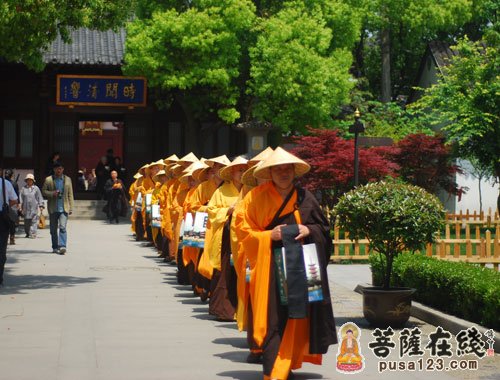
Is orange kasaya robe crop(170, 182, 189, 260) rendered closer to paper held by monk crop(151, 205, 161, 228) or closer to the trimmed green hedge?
paper held by monk crop(151, 205, 161, 228)

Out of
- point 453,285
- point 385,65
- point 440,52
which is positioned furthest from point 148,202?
point 440,52

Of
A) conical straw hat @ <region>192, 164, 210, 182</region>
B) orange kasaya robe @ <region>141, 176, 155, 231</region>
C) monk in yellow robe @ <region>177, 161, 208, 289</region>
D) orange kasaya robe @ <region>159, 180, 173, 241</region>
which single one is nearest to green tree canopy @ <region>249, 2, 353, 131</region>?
orange kasaya robe @ <region>141, 176, 155, 231</region>

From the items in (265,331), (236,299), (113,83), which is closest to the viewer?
(265,331)

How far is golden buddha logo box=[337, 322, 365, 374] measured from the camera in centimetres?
991

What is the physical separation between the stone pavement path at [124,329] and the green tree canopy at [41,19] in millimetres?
3569

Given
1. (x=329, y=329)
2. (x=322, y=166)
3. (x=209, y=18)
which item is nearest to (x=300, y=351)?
(x=329, y=329)

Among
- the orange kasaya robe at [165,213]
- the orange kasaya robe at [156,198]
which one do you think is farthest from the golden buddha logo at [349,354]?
the orange kasaya robe at [156,198]

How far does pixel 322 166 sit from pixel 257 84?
918 centimetres

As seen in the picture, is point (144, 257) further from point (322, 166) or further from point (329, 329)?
point (329, 329)

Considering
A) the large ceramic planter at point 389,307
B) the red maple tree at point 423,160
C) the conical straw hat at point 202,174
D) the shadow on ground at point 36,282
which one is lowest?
the shadow on ground at point 36,282

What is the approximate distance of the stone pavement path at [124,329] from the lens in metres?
9.77

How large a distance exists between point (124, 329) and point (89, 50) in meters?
28.6

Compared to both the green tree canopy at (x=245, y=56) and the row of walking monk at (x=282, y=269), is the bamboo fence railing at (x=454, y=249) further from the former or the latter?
the green tree canopy at (x=245, y=56)

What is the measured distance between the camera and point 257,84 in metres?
36.6
